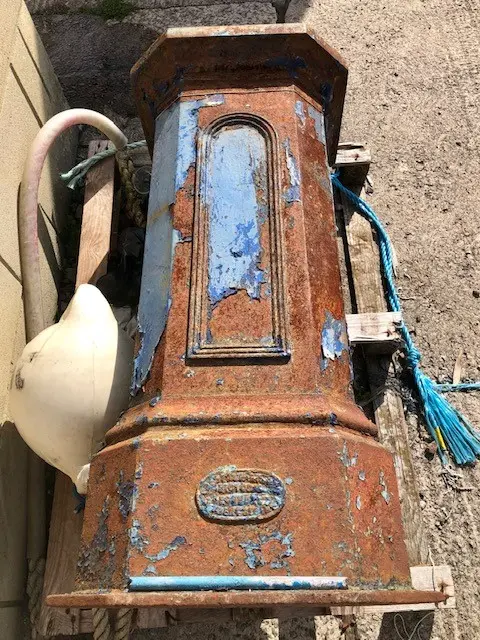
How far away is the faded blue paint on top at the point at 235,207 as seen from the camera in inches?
69.3

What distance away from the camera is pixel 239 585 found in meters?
1.34

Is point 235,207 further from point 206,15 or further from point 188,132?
point 206,15

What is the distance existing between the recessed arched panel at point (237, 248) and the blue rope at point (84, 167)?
88 cm

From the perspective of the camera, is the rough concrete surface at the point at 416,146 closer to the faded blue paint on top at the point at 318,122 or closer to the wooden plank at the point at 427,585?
the wooden plank at the point at 427,585

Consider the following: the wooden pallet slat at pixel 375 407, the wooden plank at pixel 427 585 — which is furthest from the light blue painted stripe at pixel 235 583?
the wooden plank at pixel 427 585

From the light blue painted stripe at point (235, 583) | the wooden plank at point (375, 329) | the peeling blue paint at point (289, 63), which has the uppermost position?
the peeling blue paint at point (289, 63)

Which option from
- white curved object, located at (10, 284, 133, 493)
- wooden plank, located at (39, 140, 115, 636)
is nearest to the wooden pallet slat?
wooden plank, located at (39, 140, 115, 636)

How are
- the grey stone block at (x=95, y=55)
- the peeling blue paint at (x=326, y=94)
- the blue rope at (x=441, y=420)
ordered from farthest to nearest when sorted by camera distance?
the grey stone block at (x=95, y=55) < the blue rope at (x=441, y=420) < the peeling blue paint at (x=326, y=94)

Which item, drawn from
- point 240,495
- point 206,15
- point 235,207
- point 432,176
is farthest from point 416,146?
point 240,495

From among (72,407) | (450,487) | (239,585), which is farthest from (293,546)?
(450,487)

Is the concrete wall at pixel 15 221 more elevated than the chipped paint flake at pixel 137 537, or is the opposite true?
the concrete wall at pixel 15 221

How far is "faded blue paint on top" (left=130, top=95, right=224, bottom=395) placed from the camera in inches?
70.4

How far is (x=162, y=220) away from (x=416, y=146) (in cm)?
164

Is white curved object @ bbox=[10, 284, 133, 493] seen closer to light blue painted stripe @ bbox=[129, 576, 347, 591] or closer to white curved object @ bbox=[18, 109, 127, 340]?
white curved object @ bbox=[18, 109, 127, 340]
